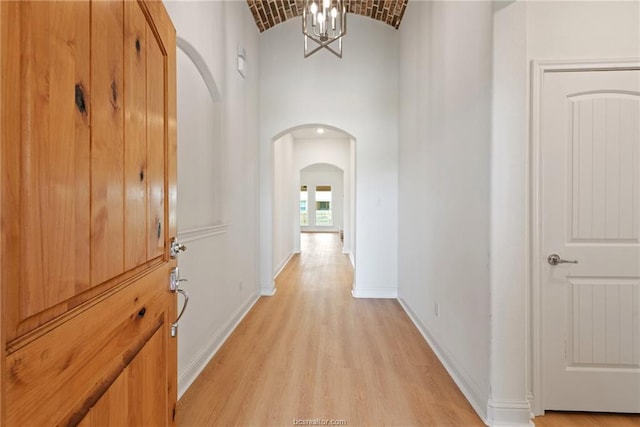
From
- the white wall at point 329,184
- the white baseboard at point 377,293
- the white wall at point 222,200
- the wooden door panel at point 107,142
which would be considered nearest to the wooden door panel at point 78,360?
the wooden door panel at point 107,142

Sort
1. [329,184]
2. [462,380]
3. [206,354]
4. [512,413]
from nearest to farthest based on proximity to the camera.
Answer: [512,413], [462,380], [206,354], [329,184]

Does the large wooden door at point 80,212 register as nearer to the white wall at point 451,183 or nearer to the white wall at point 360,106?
the white wall at point 451,183

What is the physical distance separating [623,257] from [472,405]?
1235mm

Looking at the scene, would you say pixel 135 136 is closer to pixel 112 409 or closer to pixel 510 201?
pixel 112 409

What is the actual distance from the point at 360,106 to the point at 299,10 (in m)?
1.48

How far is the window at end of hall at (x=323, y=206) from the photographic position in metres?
14.2

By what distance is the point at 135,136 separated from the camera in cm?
89

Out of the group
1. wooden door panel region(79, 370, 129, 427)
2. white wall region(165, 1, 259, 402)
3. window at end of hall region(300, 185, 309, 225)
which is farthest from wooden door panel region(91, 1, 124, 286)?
window at end of hall region(300, 185, 309, 225)

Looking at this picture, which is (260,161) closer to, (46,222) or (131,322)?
(131,322)

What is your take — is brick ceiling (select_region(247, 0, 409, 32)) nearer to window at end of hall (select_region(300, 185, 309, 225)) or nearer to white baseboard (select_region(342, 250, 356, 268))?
white baseboard (select_region(342, 250, 356, 268))

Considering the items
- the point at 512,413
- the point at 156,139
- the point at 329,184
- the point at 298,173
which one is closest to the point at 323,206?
the point at 329,184

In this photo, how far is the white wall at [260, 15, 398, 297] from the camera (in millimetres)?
4152

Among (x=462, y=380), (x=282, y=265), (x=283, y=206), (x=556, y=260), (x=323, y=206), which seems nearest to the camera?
(x=556, y=260)

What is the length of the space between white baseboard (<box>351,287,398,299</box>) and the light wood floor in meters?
0.49
